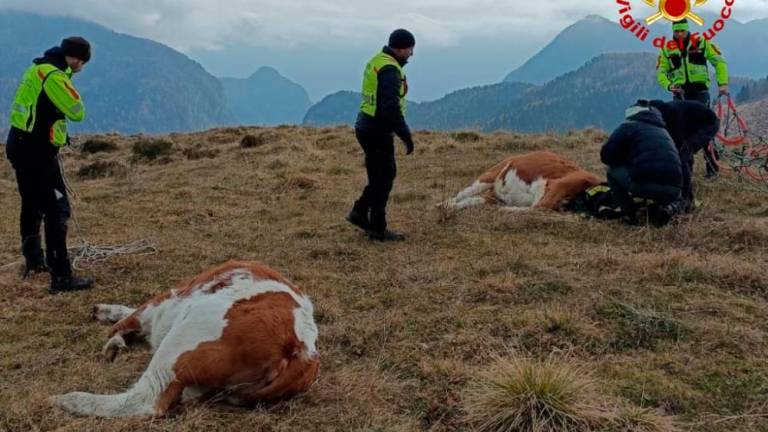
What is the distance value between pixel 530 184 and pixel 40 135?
16.8 feet

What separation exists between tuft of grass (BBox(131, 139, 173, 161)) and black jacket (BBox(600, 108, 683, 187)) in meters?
10.7

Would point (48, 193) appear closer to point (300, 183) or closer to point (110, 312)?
point (110, 312)

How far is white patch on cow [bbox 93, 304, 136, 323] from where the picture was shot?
437 cm

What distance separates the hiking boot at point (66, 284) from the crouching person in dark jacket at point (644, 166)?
513 centimetres

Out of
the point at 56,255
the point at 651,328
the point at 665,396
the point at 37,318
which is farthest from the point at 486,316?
the point at 56,255

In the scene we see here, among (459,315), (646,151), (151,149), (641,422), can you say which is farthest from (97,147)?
(641,422)

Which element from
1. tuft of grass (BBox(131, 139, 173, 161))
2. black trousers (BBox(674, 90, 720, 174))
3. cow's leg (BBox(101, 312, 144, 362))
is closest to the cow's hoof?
cow's leg (BBox(101, 312, 144, 362))

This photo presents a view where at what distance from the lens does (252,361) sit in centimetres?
294

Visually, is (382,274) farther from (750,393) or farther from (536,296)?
(750,393)

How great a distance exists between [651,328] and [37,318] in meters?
4.14

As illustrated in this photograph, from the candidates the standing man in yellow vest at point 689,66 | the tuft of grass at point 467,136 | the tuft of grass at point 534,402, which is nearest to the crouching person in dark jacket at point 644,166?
the standing man in yellow vest at point 689,66

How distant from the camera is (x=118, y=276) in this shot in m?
5.48

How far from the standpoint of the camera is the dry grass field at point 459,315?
2898mm

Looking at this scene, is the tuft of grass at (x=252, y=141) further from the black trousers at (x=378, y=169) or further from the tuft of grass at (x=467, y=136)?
the black trousers at (x=378, y=169)
